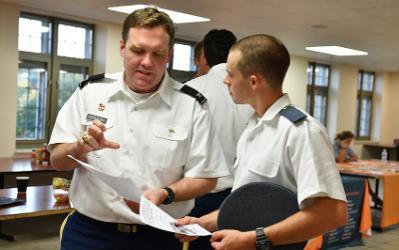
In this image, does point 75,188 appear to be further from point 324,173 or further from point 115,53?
point 115,53

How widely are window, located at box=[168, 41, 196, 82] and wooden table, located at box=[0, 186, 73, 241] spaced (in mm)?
5368

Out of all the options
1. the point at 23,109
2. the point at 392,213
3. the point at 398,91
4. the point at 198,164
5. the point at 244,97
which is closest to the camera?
the point at 244,97

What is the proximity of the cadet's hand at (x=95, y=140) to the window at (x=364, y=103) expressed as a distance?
1340 centimetres

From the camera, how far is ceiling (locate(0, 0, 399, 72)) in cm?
614

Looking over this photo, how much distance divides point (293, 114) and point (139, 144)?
0.55m

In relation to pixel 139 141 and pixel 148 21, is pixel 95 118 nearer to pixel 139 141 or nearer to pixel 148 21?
pixel 139 141

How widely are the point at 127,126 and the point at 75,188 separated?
29 centimetres

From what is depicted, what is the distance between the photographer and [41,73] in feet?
25.4

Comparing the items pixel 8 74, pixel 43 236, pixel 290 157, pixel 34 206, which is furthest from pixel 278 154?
pixel 8 74

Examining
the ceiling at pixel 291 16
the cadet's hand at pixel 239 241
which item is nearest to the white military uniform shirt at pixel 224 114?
the cadet's hand at pixel 239 241

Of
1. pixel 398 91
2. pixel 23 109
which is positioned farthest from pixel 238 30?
pixel 398 91

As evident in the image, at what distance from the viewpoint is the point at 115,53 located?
827cm

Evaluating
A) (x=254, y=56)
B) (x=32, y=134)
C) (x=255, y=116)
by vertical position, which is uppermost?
(x=254, y=56)

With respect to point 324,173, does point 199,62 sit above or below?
above
